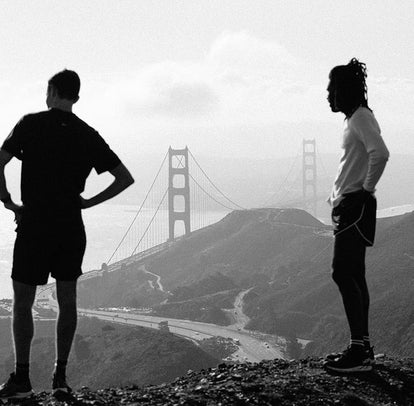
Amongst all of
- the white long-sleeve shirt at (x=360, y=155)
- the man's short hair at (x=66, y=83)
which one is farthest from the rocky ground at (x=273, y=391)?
the man's short hair at (x=66, y=83)

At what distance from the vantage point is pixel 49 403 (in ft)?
12.1

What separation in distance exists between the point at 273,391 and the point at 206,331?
146ft

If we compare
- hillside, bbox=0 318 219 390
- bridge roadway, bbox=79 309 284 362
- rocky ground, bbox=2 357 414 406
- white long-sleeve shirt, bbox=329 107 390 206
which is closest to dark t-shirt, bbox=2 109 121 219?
rocky ground, bbox=2 357 414 406

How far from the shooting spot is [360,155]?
435cm

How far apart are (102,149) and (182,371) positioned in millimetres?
28713

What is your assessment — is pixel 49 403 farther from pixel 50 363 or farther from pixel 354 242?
pixel 50 363

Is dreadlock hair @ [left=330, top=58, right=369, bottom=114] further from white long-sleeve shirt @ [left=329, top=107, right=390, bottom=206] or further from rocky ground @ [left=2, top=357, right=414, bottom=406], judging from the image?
rocky ground @ [left=2, top=357, right=414, bottom=406]

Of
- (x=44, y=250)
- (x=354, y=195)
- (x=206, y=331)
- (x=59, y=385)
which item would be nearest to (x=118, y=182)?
(x=44, y=250)

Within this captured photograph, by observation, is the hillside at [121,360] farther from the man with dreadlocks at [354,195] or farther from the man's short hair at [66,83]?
the man's short hair at [66,83]

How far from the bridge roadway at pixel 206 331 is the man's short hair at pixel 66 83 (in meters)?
32.7

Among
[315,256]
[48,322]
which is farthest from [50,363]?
[315,256]

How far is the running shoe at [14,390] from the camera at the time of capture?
3738 mm

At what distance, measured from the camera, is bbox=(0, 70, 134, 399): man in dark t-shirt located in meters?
3.73

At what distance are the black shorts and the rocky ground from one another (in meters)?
0.73
